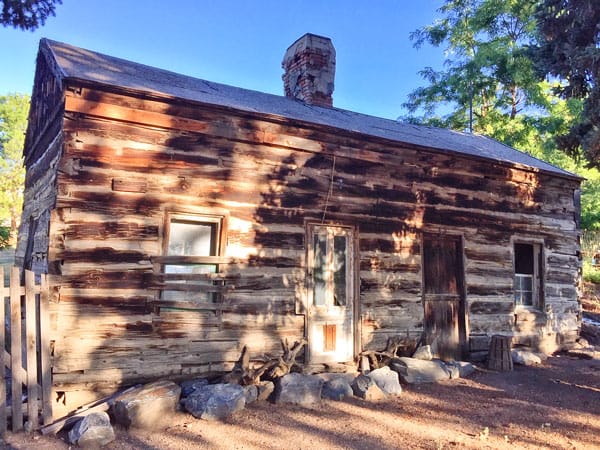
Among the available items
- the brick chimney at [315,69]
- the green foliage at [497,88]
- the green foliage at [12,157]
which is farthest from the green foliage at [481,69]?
the green foliage at [12,157]

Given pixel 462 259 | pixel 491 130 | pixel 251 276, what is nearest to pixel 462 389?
pixel 462 259

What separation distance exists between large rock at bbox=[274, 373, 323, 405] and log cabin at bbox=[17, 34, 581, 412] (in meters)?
0.73

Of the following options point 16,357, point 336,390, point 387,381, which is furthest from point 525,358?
point 16,357

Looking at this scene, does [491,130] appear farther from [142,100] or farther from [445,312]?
[142,100]

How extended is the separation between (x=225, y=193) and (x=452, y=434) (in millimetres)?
4034

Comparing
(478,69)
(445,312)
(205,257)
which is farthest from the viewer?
(478,69)

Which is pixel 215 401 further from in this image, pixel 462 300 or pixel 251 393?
pixel 462 300

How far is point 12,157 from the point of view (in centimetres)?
2694

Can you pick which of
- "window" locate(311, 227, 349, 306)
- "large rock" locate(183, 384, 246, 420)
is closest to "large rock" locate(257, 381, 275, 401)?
"large rock" locate(183, 384, 246, 420)

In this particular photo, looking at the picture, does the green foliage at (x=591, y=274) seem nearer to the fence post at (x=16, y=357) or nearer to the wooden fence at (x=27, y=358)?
the wooden fence at (x=27, y=358)

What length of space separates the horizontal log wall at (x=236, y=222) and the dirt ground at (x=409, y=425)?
110 cm

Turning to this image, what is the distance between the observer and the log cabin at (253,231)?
561cm

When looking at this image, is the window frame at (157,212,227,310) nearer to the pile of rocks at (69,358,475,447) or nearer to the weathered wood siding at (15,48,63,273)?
the pile of rocks at (69,358,475,447)

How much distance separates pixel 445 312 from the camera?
27.1 feet
